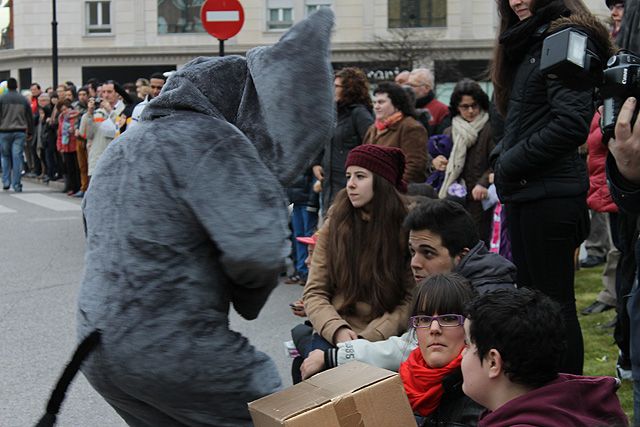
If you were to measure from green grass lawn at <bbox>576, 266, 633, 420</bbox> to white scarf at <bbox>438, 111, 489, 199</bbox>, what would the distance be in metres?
1.38

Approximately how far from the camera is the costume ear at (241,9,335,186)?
3.11m

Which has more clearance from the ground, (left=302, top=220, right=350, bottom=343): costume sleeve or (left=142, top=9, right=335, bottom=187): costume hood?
(left=142, top=9, right=335, bottom=187): costume hood

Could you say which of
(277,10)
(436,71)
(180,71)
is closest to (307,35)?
(180,71)

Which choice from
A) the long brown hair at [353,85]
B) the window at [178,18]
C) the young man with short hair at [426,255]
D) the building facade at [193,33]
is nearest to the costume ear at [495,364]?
the young man with short hair at [426,255]

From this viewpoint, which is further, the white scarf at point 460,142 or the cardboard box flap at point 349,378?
the white scarf at point 460,142

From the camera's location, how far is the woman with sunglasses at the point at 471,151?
7777 millimetres

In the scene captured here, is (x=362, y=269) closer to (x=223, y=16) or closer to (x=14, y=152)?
(x=223, y=16)

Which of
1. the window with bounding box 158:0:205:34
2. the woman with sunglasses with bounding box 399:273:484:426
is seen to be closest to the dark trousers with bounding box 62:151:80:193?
the woman with sunglasses with bounding box 399:273:484:426

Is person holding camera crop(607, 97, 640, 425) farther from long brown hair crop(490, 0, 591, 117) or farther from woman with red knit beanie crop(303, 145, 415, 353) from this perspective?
long brown hair crop(490, 0, 591, 117)

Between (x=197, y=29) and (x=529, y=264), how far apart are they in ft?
132

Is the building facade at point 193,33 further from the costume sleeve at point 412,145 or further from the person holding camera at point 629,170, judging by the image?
the person holding camera at point 629,170

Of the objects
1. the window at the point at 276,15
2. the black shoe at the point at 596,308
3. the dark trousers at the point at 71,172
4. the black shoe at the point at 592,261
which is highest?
the window at the point at 276,15

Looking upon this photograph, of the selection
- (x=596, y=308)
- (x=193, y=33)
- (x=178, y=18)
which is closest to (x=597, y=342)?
(x=596, y=308)

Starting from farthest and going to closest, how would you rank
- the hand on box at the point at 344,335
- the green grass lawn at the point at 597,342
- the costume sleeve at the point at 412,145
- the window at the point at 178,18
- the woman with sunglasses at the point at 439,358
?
1. the window at the point at 178,18
2. the costume sleeve at the point at 412,145
3. the green grass lawn at the point at 597,342
4. the hand on box at the point at 344,335
5. the woman with sunglasses at the point at 439,358
